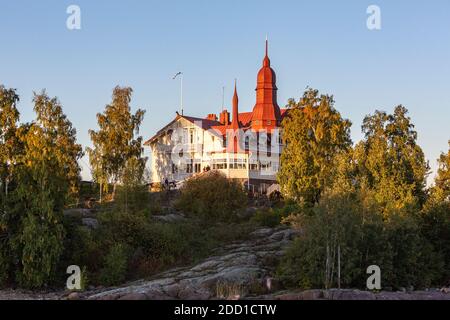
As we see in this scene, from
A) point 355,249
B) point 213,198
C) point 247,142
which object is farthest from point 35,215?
point 247,142

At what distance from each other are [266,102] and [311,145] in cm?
2161

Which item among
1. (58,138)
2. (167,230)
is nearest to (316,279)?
(167,230)

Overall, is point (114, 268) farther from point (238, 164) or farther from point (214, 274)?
point (238, 164)

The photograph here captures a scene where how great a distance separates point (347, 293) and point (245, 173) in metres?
42.3

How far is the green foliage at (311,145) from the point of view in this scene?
2464 inches

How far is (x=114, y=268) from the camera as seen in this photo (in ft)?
146

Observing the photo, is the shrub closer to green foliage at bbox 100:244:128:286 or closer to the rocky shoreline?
the rocky shoreline

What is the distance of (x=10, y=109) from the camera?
5809 centimetres

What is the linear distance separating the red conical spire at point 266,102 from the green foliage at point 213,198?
963 inches

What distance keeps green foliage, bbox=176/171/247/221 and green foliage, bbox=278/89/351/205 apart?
5789 millimetres

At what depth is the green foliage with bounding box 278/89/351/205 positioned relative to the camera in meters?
62.6
